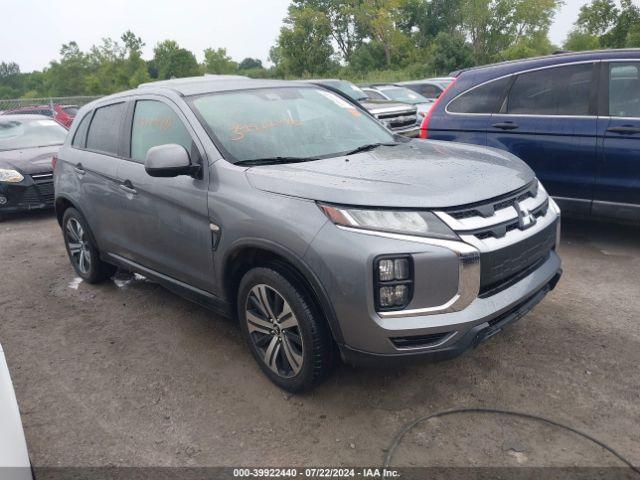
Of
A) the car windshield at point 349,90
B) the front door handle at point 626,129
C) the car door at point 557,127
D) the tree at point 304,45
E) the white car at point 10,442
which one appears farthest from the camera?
the tree at point 304,45

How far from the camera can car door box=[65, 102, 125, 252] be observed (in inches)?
166

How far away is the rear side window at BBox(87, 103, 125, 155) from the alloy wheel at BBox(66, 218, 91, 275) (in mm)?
772

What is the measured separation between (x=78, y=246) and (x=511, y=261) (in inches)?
155

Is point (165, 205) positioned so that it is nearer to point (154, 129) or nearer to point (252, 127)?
point (154, 129)

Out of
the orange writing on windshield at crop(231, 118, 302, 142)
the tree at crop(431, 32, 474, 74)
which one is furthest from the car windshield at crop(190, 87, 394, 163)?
the tree at crop(431, 32, 474, 74)

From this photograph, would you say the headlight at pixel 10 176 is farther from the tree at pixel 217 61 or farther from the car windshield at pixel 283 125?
the tree at pixel 217 61

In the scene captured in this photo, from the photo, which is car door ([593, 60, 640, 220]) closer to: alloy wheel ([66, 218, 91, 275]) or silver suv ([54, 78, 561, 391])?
silver suv ([54, 78, 561, 391])

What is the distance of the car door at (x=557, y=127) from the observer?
4.88 meters

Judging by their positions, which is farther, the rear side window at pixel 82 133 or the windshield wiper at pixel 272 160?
the rear side window at pixel 82 133

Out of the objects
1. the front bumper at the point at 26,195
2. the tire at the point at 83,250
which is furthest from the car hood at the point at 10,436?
the front bumper at the point at 26,195

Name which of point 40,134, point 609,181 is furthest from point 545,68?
point 40,134

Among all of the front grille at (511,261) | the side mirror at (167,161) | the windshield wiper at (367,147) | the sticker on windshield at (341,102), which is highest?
the sticker on windshield at (341,102)

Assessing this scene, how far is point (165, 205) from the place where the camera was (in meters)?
3.60

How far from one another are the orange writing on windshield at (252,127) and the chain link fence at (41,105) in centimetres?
1846
